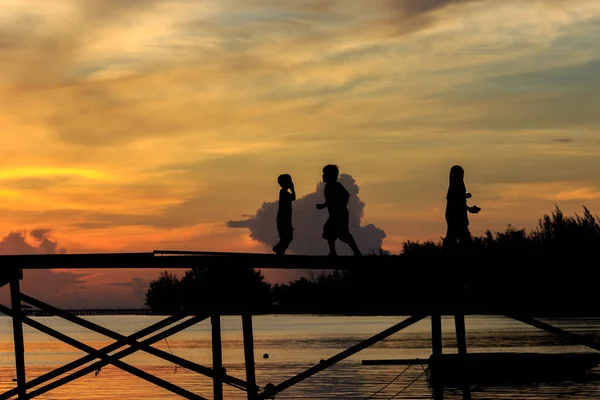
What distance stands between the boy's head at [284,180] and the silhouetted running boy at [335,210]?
777mm

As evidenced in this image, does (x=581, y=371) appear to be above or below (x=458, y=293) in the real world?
below

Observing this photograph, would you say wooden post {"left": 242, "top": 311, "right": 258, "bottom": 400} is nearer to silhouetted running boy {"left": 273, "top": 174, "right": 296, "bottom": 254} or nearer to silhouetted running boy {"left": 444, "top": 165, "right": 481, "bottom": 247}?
silhouetted running boy {"left": 273, "top": 174, "right": 296, "bottom": 254}

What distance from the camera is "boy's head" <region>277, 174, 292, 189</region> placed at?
24766 millimetres

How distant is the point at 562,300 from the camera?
151m

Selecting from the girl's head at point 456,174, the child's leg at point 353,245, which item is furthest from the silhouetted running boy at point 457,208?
the child's leg at point 353,245

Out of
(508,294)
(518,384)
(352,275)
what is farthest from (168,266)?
(352,275)

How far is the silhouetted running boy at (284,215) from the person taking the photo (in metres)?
24.6

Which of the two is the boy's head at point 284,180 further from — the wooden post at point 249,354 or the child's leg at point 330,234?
the wooden post at point 249,354

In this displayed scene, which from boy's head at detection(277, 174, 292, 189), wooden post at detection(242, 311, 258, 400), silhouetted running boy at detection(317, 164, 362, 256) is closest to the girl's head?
silhouetted running boy at detection(317, 164, 362, 256)

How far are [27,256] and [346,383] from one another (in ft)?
111

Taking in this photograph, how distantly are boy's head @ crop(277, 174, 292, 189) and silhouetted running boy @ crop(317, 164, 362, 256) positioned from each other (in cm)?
78

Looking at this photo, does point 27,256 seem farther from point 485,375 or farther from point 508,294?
point 508,294

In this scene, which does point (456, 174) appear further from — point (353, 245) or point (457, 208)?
point (353, 245)

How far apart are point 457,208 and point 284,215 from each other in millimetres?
3704
